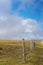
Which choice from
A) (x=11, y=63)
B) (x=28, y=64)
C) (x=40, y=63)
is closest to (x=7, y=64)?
(x=11, y=63)

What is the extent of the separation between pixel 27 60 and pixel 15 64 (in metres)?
3.08

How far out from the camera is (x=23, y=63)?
32125mm

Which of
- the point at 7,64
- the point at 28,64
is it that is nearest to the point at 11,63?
the point at 7,64

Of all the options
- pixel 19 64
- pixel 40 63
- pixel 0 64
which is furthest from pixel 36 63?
pixel 0 64

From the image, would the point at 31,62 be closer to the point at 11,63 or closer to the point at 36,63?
the point at 36,63

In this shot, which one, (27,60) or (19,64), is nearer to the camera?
(19,64)

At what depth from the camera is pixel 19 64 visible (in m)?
31.2

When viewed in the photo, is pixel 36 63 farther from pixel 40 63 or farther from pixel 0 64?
pixel 0 64

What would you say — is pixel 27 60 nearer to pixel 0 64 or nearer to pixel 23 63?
pixel 23 63

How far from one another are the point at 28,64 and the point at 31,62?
1798 mm

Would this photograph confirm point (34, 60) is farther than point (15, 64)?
Yes

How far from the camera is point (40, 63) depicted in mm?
32781

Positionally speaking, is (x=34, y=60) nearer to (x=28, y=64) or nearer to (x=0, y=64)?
(x=28, y=64)

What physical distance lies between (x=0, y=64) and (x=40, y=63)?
6795 mm
